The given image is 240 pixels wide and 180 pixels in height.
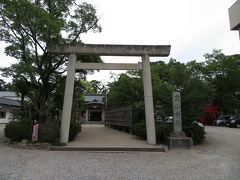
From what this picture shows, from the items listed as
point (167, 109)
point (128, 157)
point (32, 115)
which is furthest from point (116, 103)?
point (128, 157)

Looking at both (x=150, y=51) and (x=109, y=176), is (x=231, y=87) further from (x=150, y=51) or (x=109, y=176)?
(x=109, y=176)

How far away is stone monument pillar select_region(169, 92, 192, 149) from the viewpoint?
12469 millimetres

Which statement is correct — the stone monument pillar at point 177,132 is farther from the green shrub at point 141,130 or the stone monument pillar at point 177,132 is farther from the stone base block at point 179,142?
the green shrub at point 141,130

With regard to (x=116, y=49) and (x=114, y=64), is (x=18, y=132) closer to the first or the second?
(x=114, y=64)

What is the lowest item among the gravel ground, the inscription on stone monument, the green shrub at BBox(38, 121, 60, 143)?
the gravel ground

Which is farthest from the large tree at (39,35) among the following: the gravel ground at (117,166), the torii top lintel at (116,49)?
the gravel ground at (117,166)

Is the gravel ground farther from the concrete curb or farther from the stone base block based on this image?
the stone base block

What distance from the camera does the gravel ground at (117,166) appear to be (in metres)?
6.92

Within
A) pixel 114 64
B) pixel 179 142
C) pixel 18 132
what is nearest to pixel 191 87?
pixel 179 142

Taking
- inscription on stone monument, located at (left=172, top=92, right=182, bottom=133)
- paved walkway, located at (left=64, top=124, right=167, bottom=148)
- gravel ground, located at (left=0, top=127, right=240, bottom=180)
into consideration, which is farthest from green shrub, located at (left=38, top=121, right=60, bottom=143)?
inscription on stone monument, located at (left=172, top=92, right=182, bottom=133)

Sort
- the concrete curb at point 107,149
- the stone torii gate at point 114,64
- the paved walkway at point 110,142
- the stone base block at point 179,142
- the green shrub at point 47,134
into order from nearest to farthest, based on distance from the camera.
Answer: the concrete curb at point 107,149
the paved walkway at point 110,142
the stone base block at point 179,142
the green shrub at point 47,134
the stone torii gate at point 114,64

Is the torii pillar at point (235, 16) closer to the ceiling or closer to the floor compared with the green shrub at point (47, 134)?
closer to the ceiling

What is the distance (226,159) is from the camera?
9656 millimetres

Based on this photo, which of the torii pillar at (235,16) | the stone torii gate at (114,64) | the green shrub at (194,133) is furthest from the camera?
the green shrub at (194,133)
